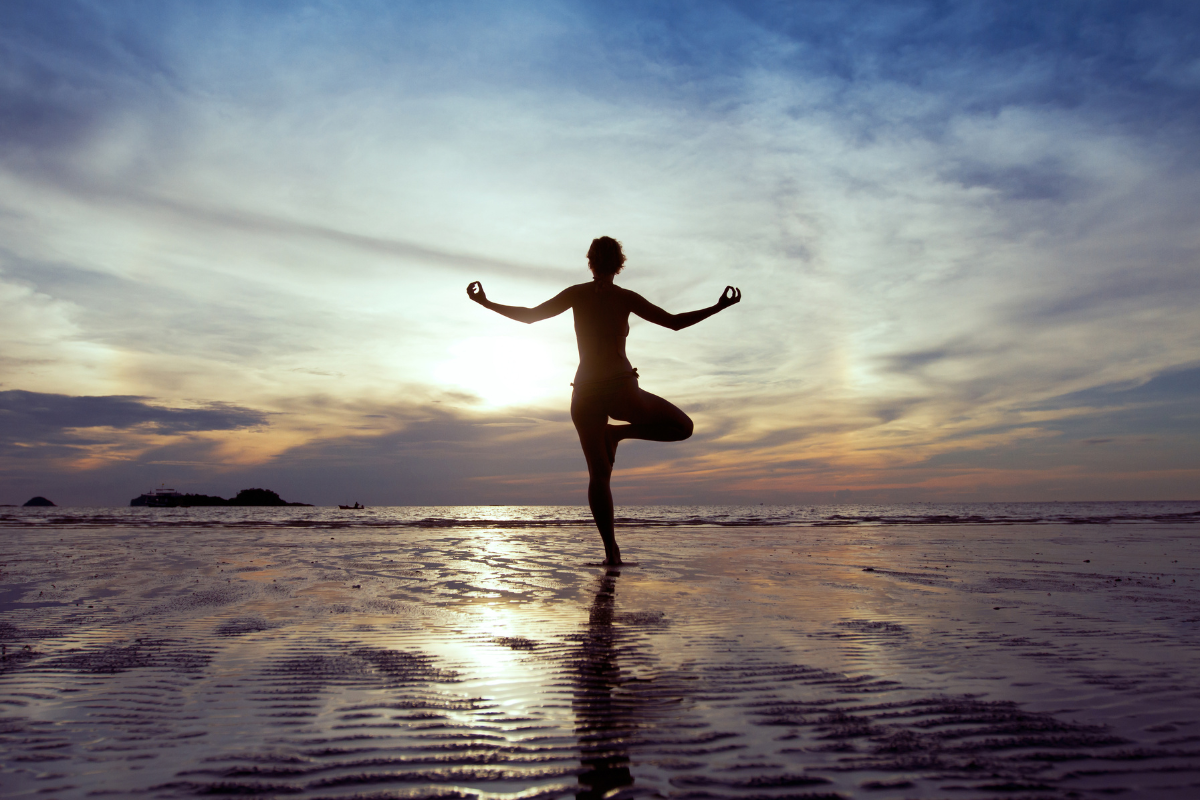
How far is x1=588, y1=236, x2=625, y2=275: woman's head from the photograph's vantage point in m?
5.88

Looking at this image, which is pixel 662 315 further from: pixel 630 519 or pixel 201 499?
pixel 201 499

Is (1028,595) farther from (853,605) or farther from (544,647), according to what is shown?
(544,647)

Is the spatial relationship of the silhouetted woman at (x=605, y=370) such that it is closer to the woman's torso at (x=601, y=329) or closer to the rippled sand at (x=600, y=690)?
the woman's torso at (x=601, y=329)

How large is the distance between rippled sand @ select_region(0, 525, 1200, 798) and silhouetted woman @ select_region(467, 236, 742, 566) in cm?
156

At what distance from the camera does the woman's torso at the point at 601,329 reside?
5797mm

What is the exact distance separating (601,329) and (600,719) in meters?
4.28

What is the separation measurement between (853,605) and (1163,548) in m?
6.55

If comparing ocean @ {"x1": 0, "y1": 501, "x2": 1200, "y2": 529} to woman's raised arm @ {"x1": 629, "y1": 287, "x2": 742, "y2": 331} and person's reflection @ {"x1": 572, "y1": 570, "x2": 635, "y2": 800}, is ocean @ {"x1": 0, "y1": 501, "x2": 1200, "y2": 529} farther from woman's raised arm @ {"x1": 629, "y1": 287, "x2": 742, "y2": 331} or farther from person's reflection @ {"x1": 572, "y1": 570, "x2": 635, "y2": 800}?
person's reflection @ {"x1": 572, "y1": 570, "x2": 635, "y2": 800}

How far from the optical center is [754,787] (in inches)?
52.6

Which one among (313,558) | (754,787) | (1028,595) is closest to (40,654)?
(754,787)

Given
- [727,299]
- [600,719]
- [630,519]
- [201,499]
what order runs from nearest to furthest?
[600,719] → [727,299] → [630,519] → [201,499]

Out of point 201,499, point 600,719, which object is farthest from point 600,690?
point 201,499

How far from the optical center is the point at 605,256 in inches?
232

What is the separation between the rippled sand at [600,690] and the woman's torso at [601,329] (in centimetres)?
197
